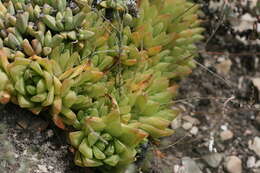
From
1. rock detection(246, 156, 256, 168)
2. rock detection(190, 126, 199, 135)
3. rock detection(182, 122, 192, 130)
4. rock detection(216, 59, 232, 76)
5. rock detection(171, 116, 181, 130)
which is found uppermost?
rock detection(216, 59, 232, 76)

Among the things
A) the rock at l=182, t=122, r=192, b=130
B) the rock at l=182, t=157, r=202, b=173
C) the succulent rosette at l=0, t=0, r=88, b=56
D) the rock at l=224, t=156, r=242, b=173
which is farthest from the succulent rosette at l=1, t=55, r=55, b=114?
the rock at l=224, t=156, r=242, b=173

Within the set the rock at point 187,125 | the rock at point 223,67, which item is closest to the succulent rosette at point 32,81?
the rock at point 187,125

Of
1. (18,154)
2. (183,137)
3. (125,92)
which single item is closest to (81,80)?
(125,92)

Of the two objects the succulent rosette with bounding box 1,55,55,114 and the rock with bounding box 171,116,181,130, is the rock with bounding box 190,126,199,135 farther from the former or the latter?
the succulent rosette with bounding box 1,55,55,114

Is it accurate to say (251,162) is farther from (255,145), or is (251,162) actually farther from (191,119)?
(191,119)

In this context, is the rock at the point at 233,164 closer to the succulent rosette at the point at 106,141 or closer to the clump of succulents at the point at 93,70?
the clump of succulents at the point at 93,70
